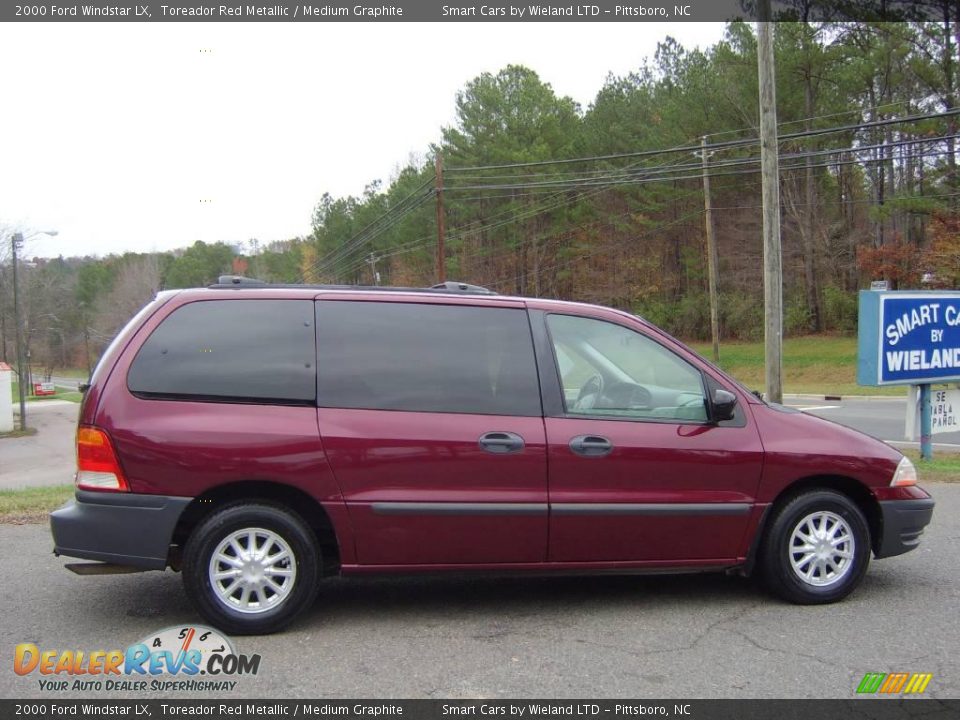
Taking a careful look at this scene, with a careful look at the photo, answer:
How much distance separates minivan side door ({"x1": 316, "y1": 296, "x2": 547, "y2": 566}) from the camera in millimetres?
4359

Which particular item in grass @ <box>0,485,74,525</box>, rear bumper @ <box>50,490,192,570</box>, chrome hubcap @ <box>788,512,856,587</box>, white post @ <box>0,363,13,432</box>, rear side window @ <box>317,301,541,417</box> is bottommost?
white post @ <box>0,363,13,432</box>

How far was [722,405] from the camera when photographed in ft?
15.4

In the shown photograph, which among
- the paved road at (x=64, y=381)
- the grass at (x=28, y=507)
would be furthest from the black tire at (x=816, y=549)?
the paved road at (x=64, y=381)

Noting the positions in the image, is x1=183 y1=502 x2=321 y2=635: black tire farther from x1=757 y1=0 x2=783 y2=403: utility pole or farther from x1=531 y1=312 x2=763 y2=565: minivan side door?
x1=757 y1=0 x2=783 y2=403: utility pole

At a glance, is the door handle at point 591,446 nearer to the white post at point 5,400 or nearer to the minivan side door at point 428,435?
the minivan side door at point 428,435

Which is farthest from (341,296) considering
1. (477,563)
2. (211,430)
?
(477,563)

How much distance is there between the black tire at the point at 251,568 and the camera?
167 inches

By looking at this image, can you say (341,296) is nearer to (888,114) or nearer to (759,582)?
(759,582)

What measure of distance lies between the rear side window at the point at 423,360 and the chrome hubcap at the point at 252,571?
793mm

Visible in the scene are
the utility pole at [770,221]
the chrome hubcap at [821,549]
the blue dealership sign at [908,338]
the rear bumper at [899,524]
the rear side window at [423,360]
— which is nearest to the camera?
the rear side window at [423,360]

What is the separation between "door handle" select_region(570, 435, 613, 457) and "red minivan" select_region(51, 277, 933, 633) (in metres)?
0.01

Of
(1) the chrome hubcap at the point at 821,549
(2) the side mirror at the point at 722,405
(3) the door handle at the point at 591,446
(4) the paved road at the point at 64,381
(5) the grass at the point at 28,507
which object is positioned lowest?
(4) the paved road at the point at 64,381

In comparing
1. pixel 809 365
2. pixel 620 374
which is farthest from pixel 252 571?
pixel 809 365

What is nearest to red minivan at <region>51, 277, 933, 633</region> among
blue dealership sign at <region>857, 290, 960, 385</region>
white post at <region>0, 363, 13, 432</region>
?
blue dealership sign at <region>857, 290, 960, 385</region>
